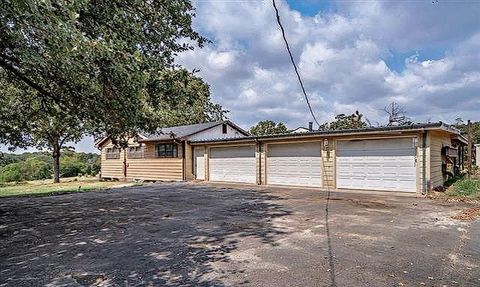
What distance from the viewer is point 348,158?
13.2 metres

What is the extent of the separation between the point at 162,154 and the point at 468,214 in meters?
16.3

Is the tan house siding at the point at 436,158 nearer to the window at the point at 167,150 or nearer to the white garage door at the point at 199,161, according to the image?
the white garage door at the point at 199,161

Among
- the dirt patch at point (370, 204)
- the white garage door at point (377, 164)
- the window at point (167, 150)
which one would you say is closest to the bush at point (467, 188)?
the white garage door at point (377, 164)

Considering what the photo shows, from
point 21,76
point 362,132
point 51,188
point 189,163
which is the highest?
point 21,76

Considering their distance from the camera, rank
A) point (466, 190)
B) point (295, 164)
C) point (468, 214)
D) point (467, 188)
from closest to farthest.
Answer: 1. point (468, 214)
2. point (466, 190)
3. point (467, 188)
4. point (295, 164)

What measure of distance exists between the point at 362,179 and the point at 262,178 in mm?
4948

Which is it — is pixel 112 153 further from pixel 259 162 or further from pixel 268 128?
pixel 268 128

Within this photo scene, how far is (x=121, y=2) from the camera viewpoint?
6.29m

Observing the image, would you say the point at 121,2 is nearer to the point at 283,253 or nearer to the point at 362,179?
the point at 283,253

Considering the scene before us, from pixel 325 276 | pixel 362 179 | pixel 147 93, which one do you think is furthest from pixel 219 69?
pixel 325 276

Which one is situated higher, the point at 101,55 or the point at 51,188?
the point at 101,55

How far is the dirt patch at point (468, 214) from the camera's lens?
7.39 m

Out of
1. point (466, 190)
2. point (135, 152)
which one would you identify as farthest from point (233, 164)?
point (466, 190)

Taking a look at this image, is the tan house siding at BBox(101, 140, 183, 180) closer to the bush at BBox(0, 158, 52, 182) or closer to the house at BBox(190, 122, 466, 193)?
the house at BBox(190, 122, 466, 193)
